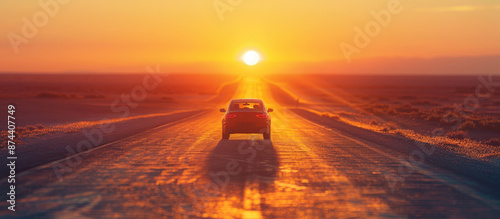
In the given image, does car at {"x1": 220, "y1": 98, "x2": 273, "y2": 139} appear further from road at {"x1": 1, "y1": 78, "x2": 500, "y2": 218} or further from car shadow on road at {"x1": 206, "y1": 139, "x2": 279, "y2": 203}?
road at {"x1": 1, "y1": 78, "x2": 500, "y2": 218}

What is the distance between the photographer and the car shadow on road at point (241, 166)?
10.2 m

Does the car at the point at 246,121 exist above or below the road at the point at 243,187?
above

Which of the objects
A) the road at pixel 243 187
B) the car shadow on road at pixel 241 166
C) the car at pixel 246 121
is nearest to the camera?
the road at pixel 243 187

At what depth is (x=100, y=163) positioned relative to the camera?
1316cm

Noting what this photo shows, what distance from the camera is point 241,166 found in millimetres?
12891

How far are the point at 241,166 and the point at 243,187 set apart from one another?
287cm

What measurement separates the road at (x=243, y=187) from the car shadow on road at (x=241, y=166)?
0.07 feet

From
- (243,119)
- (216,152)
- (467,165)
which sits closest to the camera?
(467,165)

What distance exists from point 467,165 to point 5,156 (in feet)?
40.4

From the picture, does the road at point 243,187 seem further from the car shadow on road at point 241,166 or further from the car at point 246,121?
the car at point 246,121

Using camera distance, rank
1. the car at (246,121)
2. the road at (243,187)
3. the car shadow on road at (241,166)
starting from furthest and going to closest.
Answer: the car at (246,121) < the car shadow on road at (241,166) < the road at (243,187)

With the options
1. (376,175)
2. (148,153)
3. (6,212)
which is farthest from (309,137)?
(6,212)

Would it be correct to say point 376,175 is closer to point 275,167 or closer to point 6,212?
point 275,167

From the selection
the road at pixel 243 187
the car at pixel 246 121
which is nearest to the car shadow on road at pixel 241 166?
the road at pixel 243 187
